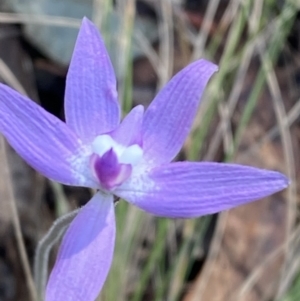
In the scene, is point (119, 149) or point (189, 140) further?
point (189, 140)

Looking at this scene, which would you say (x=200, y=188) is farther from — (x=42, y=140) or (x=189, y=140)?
(x=189, y=140)

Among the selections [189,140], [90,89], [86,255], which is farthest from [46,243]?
[189,140]

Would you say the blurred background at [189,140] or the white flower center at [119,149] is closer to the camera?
the white flower center at [119,149]

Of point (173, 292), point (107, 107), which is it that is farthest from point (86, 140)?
point (173, 292)

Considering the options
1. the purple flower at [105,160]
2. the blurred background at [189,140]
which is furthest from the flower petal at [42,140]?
the blurred background at [189,140]

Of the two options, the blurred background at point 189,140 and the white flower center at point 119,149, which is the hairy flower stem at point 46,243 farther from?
the blurred background at point 189,140

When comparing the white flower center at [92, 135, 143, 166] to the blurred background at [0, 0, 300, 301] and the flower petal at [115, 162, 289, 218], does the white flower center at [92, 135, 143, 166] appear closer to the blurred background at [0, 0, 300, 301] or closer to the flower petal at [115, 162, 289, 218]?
the flower petal at [115, 162, 289, 218]
